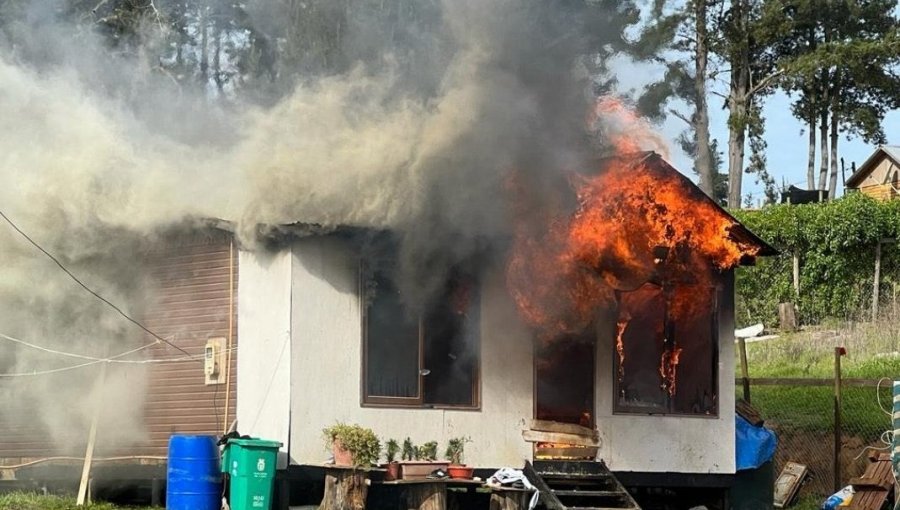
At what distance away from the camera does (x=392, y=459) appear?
1539cm

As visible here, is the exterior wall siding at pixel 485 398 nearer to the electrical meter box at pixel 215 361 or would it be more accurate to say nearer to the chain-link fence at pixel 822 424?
the electrical meter box at pixel 215 361

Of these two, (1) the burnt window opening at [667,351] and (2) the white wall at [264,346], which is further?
(1) the burnt window opening at [667,351]

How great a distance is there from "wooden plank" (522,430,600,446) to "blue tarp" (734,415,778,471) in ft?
8.15

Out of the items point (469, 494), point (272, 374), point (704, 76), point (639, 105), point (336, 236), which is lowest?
point (469, 494)

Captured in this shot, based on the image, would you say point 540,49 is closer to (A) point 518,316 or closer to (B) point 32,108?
(A) point 518,316

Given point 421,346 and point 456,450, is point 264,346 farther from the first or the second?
point 456,450

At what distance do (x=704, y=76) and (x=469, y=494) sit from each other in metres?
10.1

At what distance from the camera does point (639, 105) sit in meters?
16.7

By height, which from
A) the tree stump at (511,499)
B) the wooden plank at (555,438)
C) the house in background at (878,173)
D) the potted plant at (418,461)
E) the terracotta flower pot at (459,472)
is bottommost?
the tree stump at (511,499)

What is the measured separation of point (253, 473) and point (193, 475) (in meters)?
0.81

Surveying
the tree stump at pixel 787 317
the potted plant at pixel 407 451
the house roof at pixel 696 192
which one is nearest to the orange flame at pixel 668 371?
the house roof at pixel 696 192

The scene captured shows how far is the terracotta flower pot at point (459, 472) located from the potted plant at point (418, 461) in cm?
7

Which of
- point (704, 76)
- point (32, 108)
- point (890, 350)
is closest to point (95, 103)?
point (32, 108)

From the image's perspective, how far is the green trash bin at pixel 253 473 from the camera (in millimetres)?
14445
